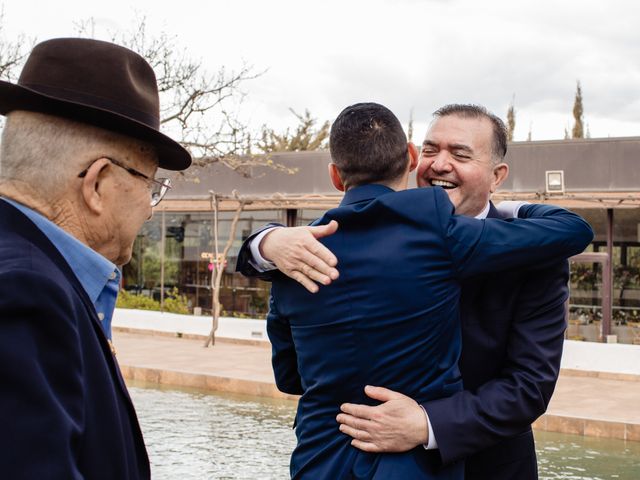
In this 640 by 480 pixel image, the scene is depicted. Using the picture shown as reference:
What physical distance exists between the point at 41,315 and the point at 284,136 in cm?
3199

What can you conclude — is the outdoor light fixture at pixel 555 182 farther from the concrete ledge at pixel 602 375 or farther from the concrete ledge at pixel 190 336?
the concrete ledge at pixel 190 336

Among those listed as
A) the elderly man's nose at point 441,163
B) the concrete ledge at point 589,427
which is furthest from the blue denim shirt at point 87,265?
the concrete ledge at point 589,427

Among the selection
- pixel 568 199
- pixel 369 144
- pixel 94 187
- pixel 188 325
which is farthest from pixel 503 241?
pixel 188 325

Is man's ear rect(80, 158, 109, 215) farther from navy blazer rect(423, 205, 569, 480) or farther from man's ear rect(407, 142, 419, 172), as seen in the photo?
navy blazer rect(423, 205, 569, 480)

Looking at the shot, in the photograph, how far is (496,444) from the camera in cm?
238

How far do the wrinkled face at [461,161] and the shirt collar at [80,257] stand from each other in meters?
1.20

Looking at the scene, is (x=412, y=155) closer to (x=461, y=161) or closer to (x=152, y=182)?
(x=461, y=161)

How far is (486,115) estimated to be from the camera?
2553mm

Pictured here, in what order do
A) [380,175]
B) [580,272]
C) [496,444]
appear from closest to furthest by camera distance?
[380,175]
[496,444]
[580,272]

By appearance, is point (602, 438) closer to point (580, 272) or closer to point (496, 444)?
point (496, 444)

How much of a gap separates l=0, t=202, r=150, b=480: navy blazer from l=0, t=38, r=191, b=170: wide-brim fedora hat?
0.79 feet

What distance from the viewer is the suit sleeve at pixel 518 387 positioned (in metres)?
2.09

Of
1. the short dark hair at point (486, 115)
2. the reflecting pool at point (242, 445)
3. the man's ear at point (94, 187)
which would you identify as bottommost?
the reflecting pool at point (242, 445)

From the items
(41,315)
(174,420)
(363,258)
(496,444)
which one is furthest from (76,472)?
(174,420)
